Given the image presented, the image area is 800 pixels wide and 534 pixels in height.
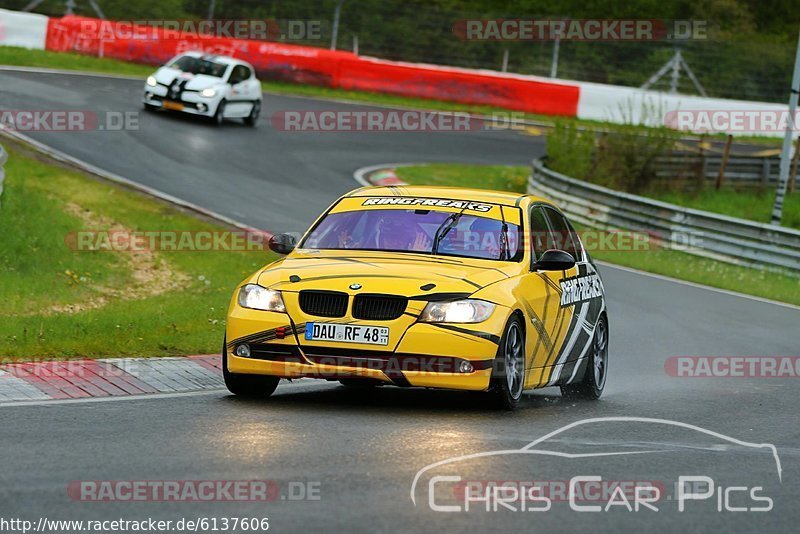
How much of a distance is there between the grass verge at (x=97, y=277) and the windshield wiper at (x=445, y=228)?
277 centimetres

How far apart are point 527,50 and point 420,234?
33.8m

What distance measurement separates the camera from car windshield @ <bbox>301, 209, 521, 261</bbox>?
10.4 metres

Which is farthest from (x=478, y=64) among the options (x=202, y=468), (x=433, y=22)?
(x=202, y=468)

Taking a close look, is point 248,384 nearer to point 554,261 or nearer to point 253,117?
point 554,261

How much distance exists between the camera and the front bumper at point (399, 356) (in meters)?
9.16

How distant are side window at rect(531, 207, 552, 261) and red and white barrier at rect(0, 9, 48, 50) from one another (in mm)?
30265

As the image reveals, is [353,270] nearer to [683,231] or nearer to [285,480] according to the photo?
[285,480]

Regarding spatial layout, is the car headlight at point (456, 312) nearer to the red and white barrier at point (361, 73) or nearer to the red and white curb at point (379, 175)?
the red and white curb at point (379, 175)

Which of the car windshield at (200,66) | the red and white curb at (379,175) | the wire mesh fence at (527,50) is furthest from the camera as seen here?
the wire mesh fence at (527,50)

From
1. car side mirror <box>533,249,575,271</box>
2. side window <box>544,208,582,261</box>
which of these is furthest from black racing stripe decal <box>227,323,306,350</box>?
side window <box>544,208,582,261</box>

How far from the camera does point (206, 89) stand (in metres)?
31.6

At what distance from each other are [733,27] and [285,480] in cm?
5856

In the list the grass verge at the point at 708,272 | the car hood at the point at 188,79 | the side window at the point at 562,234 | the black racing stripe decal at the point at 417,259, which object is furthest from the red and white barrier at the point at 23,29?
the black racing stripe decal at the point at 417,259

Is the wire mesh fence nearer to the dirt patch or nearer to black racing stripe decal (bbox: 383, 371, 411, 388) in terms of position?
the dirt patch
